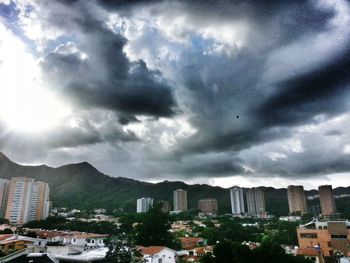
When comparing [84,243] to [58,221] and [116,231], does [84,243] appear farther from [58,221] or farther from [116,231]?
[58,221]

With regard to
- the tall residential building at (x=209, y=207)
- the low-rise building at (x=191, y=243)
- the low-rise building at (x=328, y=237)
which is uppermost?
the tall residential building at (x=209, y=207)

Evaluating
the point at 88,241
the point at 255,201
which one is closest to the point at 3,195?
the point at 88,241

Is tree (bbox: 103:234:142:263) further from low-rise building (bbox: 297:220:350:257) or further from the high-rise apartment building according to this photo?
the high-rise apartment building

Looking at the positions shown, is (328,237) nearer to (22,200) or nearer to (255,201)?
(22,200)

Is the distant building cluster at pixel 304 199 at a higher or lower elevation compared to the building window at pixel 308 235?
higher

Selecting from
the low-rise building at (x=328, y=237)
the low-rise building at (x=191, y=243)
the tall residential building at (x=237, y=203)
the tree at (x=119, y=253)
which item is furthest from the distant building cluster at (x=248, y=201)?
the tree at (x=119, y=253)

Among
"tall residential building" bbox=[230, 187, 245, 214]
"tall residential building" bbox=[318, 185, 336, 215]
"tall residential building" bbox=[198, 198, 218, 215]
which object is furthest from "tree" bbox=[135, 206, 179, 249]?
"tall residential building" bbox=[198, 198, 218, 215]

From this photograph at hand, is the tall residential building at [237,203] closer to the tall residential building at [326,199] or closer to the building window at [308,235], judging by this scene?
the tall residential building at [326,199]
